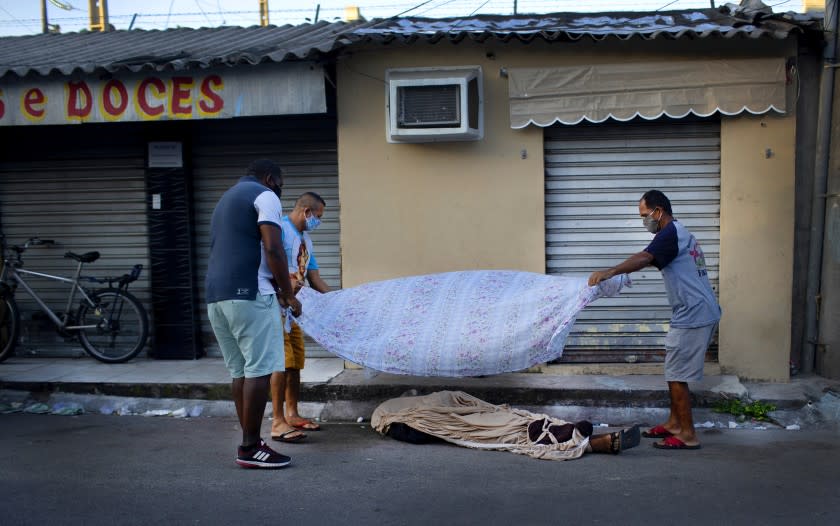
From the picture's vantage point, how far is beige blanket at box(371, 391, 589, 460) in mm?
5559

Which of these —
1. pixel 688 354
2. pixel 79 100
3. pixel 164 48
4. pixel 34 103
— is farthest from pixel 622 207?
pixel 34 103

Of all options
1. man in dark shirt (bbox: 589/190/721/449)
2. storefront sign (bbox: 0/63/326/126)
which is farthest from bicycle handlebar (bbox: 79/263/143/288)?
man in dark shirt (bbox: 589/190/721/449)

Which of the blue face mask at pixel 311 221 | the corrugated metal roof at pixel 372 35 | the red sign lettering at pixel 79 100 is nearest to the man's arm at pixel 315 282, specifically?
the blue face mask at pixel 311 221

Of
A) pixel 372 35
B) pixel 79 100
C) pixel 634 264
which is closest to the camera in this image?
pixel 634 264

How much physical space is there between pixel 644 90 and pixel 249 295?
13.8 feet

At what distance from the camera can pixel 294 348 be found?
20.6 feet

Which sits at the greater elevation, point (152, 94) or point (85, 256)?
point (152, 94)

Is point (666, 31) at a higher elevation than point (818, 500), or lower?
higher

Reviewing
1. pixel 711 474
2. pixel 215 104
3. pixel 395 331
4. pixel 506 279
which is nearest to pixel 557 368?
pixel 506 279

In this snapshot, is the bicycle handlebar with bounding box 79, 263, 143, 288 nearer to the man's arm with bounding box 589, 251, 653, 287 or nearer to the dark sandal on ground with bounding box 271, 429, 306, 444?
the dark sandal on ground with bounding box 271, 429, 306, 444

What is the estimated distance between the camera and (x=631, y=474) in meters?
5.16

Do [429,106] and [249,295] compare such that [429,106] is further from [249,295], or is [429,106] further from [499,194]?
[249,295]

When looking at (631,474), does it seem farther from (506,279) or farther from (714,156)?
(714,156)

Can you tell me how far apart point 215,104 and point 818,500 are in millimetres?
5915
